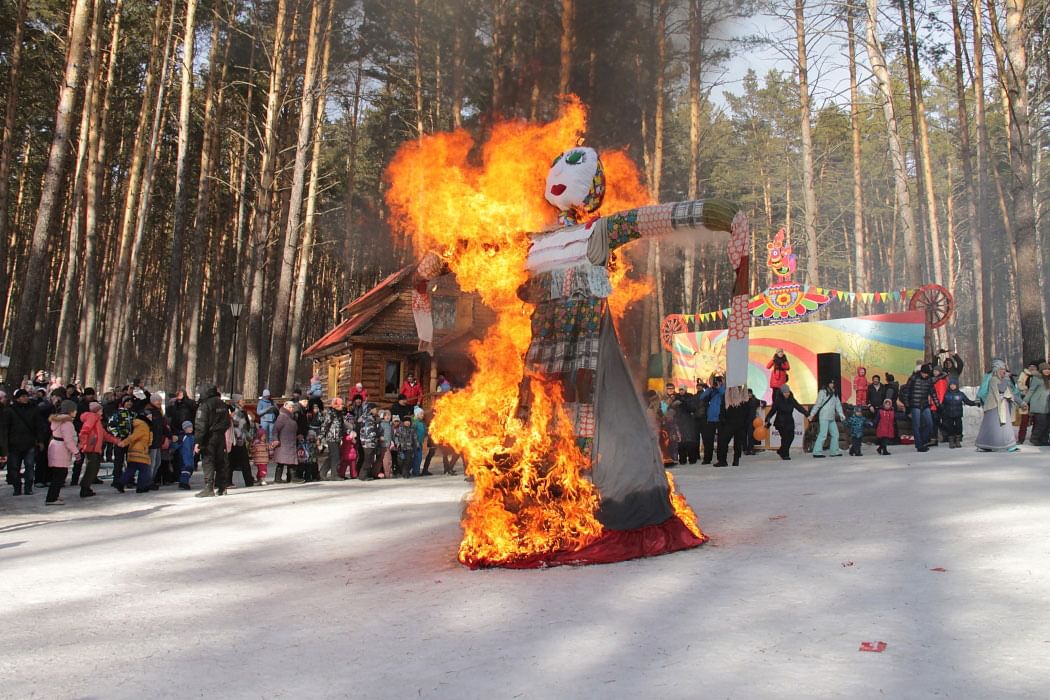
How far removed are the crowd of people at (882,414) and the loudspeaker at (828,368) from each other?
3826 millimetres

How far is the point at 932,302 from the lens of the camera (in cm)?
2102

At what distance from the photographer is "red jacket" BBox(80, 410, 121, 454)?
12.5 metres

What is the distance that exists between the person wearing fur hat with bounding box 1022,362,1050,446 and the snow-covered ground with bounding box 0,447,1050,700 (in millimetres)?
5860

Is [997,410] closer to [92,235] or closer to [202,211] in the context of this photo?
[202,211]

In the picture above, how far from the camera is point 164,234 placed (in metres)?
41.3

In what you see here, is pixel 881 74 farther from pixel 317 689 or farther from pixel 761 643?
pixel 317 689

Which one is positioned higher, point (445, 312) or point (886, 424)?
point (445, 312)

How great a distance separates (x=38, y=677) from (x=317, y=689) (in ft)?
5.31

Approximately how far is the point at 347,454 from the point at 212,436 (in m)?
3.84

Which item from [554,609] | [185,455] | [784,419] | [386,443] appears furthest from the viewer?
[386,443]

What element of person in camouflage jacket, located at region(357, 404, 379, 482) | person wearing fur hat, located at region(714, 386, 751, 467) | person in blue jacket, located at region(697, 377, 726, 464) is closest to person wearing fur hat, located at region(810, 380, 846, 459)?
person wearing fur hat, located at region(714, 386, 751, 467)

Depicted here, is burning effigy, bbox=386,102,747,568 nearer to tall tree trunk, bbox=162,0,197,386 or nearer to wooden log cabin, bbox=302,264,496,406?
tall tree trunk, bbox=162,0,197,386

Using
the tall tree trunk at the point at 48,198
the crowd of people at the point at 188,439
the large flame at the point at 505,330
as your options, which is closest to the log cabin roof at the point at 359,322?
the crowd of people at the point at 188,439

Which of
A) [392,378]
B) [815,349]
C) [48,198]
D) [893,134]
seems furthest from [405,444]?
[893,134]
